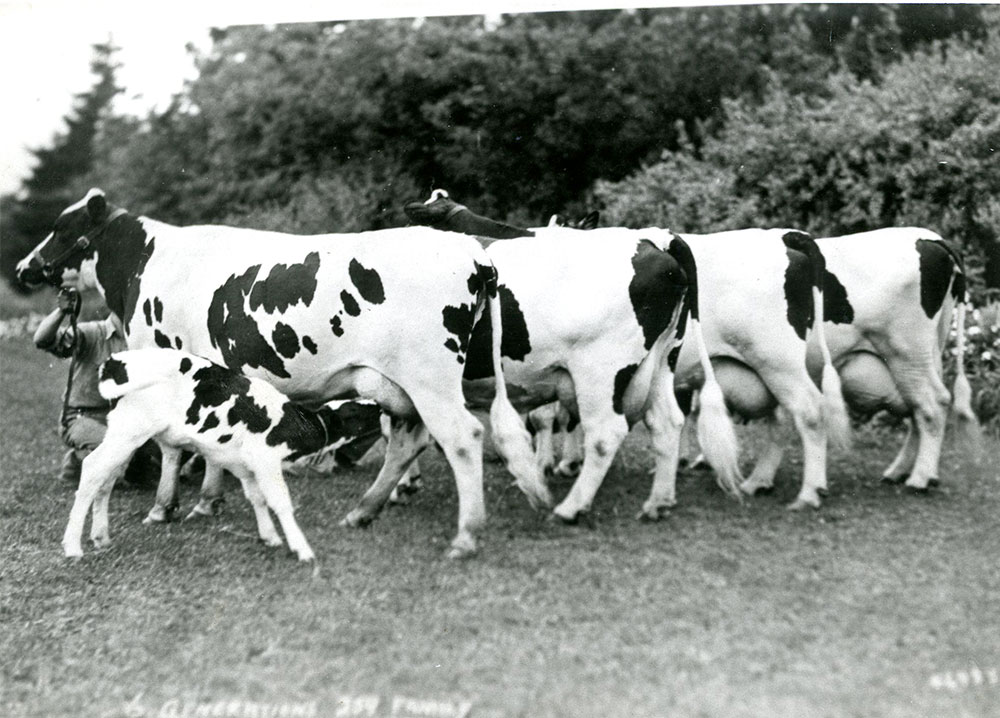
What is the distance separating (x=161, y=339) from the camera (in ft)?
22.8

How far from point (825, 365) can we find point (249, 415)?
12.8 ft

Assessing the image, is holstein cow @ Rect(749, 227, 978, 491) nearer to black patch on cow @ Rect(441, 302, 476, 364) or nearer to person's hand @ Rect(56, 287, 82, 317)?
black patch on cow @ Rect(441, 302, 476, 364)

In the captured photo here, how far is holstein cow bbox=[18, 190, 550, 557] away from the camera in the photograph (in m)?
5.93

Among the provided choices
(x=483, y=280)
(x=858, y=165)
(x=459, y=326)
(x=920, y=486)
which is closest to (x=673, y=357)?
(x=483, y=280)

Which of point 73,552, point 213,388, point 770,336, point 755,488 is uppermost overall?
point 213,388

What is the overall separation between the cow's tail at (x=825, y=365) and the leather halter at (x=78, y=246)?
5.04m

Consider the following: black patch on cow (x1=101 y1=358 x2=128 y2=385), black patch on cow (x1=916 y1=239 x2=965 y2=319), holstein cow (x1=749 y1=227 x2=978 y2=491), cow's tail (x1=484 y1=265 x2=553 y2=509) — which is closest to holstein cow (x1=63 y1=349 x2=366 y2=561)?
black patch on cow (x1=101 y1=358 x2=128 y2=385)

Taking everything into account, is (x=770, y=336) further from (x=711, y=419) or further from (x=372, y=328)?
(x=372, y=328)

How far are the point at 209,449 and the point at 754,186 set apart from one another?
5841 mm

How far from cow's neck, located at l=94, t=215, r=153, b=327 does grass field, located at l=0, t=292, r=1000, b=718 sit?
5.36ft

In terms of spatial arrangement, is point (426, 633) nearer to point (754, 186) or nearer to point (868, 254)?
point (868, 254)

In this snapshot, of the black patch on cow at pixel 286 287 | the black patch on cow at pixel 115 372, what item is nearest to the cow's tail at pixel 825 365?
the black patch on cow at pixel 286 287

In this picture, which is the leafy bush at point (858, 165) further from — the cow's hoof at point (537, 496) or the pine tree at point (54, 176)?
the pine tree at point (54, 176)

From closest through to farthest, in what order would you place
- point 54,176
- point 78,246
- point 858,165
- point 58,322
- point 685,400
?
point 78,246, point 58,322, point 54,176, point 685,400, point 858,165
